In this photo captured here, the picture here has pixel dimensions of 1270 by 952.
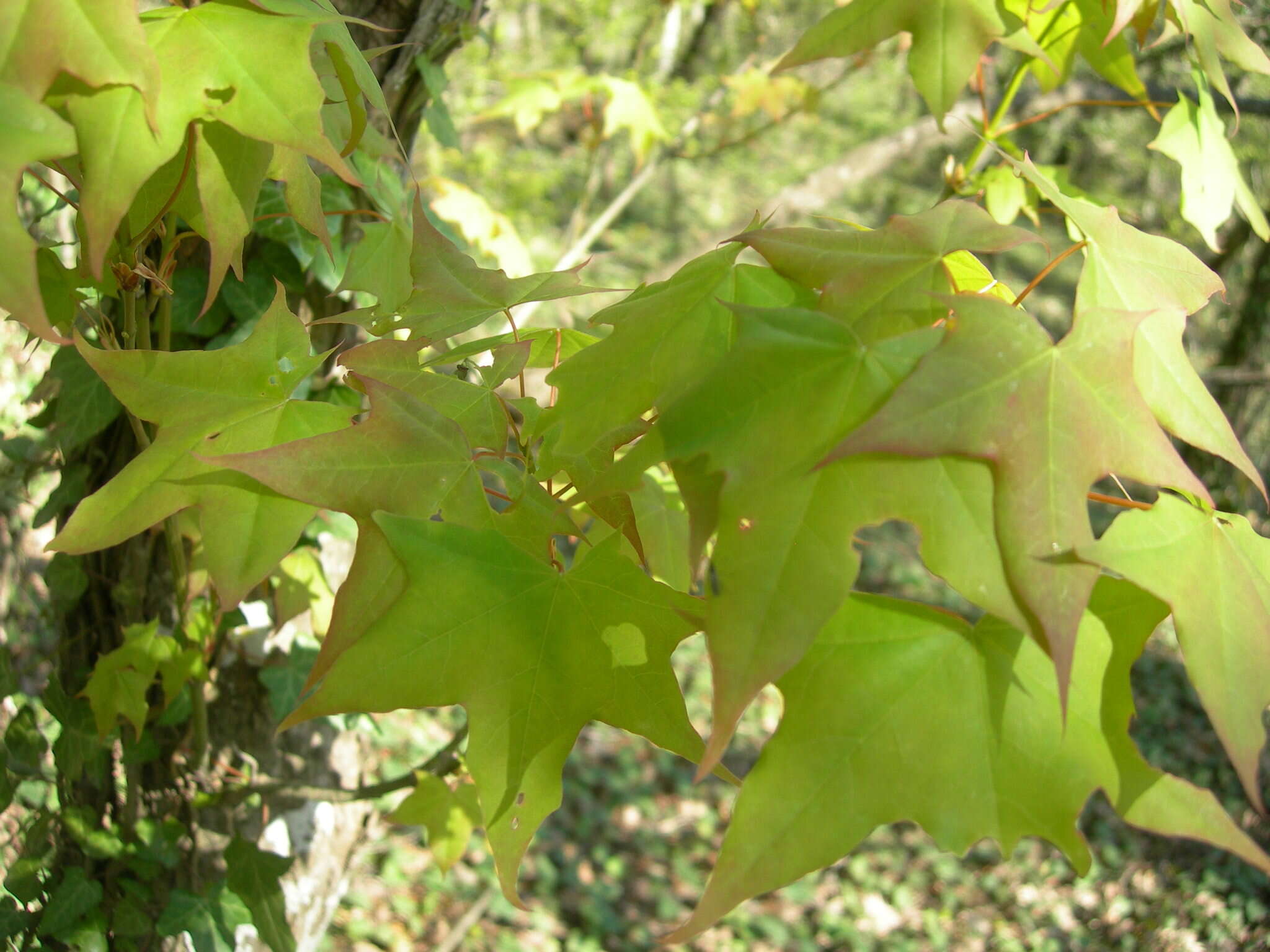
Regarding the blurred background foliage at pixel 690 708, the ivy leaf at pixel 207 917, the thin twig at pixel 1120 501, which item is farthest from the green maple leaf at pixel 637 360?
the ivy leaf at pixel 207 917

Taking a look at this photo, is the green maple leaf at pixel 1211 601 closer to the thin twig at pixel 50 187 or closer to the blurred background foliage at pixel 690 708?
the blurred background foliage at pixel 690 708

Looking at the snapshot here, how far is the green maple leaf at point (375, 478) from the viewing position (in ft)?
2.10

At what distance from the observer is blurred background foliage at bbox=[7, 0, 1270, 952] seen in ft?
7.13

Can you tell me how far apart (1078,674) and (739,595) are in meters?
0.29

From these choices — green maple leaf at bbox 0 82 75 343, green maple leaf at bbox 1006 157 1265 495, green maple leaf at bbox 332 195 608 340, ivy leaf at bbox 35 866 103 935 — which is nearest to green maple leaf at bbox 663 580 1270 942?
green maple leaf at bbox 1006 157 1265 495

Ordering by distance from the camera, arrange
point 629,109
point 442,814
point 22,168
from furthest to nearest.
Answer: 1. point 629,109
2. point 442,814
3. point 22,168

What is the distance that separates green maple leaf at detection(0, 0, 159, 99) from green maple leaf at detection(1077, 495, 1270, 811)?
2.28 feet

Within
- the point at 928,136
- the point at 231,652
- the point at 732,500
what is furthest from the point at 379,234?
the point at 928,136

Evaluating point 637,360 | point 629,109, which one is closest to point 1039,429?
point 637,360

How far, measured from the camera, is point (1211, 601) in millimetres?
627

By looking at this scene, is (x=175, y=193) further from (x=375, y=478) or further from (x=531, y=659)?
(x=531, y=659)

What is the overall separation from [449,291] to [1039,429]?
549 millimetres

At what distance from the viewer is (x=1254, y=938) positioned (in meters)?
3.57

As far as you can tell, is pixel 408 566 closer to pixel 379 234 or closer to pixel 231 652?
pixel 379 234
